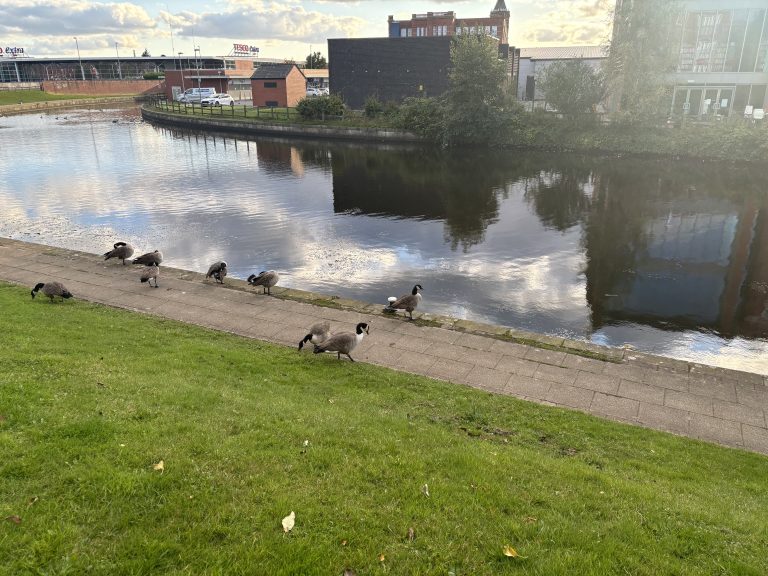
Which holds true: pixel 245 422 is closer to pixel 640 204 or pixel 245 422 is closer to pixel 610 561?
pixel 610 561

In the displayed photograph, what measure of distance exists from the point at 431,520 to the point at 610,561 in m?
1.63

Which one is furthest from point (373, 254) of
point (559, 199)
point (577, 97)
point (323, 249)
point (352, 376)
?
point (577, 97)

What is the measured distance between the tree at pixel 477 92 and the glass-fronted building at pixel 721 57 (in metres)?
17.5

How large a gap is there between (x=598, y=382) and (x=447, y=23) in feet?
349

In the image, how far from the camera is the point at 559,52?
8456cm

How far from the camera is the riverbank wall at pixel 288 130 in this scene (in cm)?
5884


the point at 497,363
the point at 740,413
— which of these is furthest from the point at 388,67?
the point at 740,413

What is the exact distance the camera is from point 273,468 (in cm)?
610

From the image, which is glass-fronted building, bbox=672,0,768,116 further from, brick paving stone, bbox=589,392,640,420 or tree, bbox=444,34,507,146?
brick paving stone, bbox=589,392,640,420

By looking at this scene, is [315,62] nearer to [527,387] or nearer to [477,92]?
[477,92]

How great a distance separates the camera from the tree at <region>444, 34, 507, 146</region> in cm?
5288

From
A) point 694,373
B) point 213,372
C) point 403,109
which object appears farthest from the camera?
point 403,109

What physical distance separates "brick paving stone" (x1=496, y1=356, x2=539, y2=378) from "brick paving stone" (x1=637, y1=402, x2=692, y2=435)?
2.17 metres

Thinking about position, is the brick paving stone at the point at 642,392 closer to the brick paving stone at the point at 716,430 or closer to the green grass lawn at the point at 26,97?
the brick paving stone at the point at 716,430
